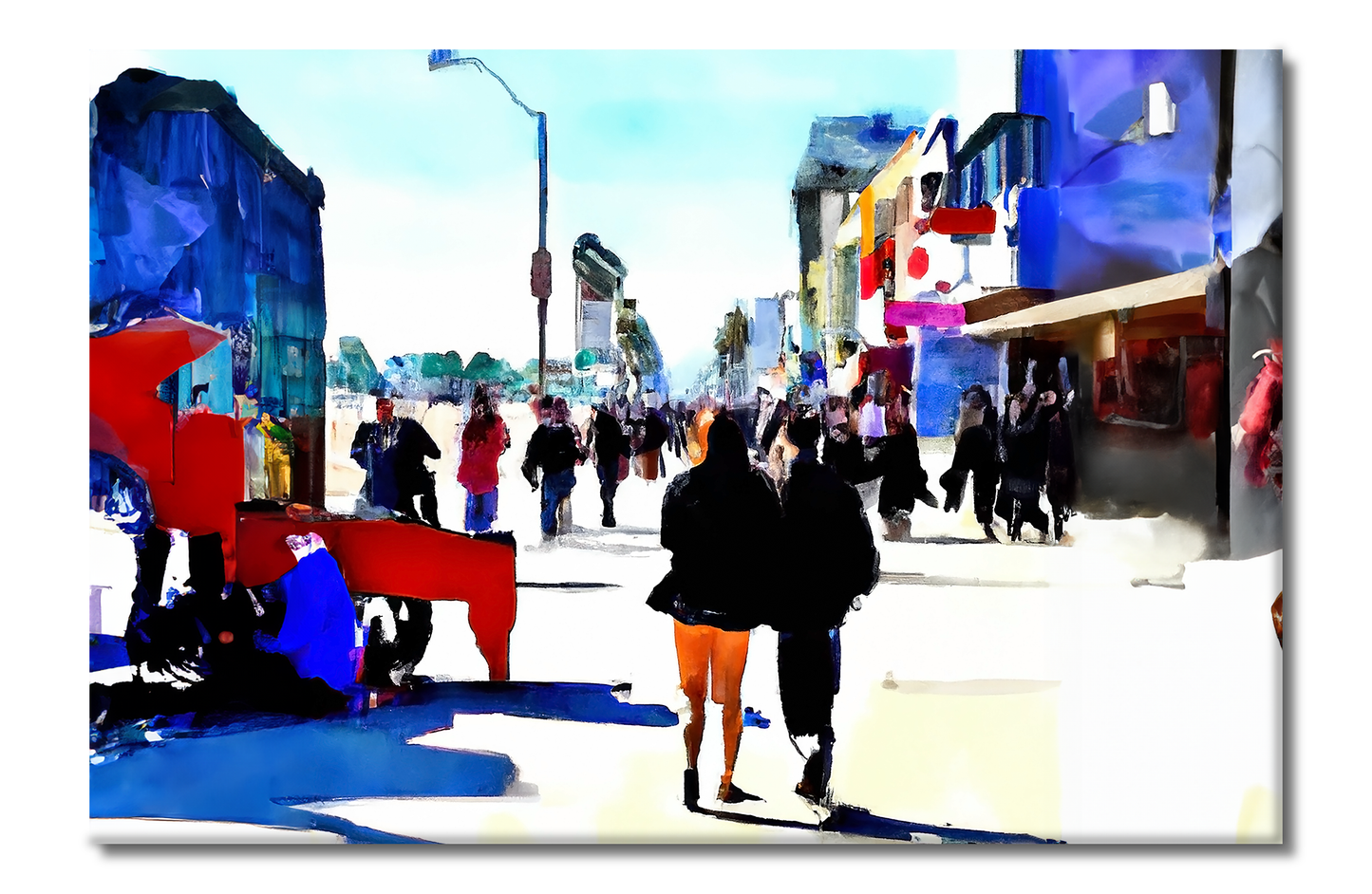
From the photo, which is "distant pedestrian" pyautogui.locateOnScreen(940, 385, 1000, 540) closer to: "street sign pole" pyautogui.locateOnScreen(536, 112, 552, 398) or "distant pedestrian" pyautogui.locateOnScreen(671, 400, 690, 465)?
"distant pedestrian" pyautogui.locateOnScreen(671, 400, 690, 465)

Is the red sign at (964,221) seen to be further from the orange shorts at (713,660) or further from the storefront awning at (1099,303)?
the orange shorts at (713,660)

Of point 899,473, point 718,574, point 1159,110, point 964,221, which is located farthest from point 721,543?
point 1159,110

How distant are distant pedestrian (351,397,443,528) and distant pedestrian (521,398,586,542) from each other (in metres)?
0.31

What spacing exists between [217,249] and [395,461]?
910 mm

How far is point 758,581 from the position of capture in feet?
15.7

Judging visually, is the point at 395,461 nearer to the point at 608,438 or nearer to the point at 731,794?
the point at 608,438

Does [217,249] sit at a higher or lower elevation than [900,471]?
higher

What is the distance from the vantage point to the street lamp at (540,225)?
15.8 ft

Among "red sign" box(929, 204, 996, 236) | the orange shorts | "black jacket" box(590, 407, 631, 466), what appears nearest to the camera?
"black jacket" box(590, 407, 631, 466)

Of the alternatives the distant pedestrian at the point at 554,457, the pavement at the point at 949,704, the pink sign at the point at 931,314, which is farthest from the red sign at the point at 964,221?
the distant pedestrian at the point at 554,457

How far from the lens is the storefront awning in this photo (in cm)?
484

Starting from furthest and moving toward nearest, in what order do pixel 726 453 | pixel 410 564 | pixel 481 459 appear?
pixel 410 564 < pixel 481 459 < pixel 726 453

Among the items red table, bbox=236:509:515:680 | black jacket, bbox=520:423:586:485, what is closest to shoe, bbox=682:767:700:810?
red table, bbox=236:509:515:680

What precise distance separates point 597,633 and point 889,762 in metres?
1.05
